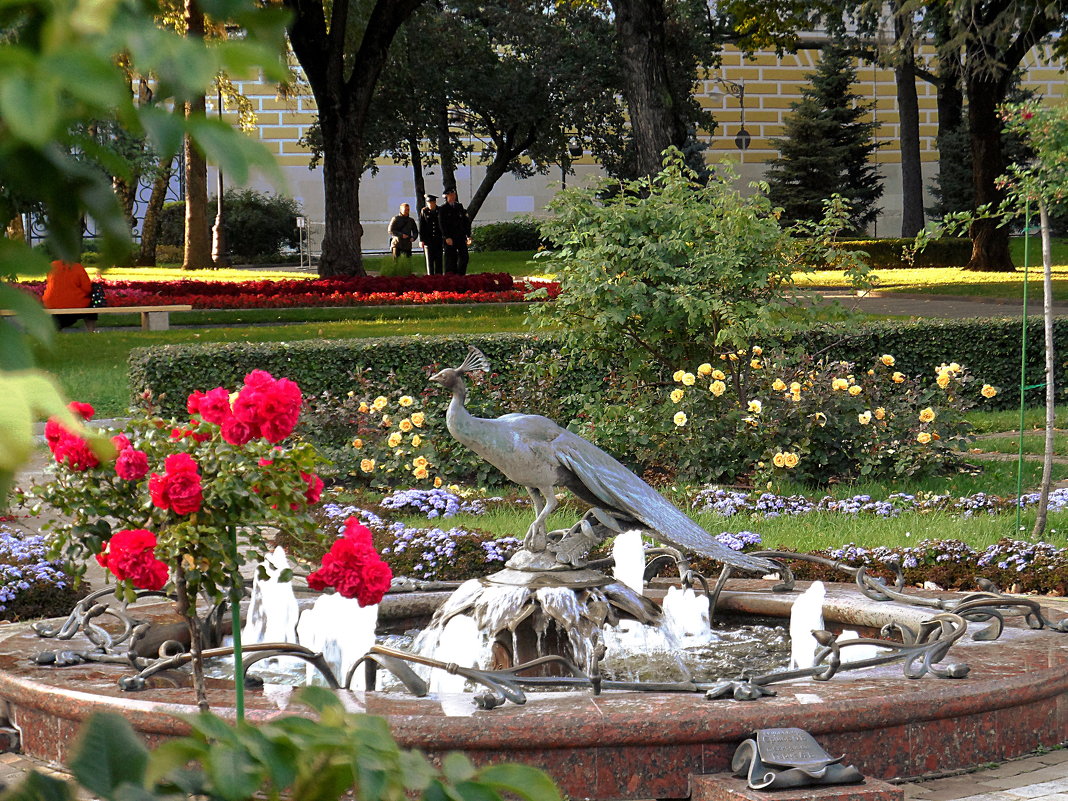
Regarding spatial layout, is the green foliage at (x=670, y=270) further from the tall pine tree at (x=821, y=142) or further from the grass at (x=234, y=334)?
the tall pine tree at (x=821, y=142)

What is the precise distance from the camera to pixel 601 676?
14.8 ft

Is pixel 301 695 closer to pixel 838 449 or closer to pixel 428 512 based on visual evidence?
pixel 428 512

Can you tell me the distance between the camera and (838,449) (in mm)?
9547

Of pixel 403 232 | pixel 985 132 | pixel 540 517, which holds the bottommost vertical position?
pixel 540 517

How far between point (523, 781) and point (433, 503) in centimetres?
727

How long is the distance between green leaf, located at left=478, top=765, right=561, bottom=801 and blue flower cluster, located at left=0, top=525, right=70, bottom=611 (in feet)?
18.6

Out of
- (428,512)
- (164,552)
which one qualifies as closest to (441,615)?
(164,552)

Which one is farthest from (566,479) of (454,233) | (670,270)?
(454,233)

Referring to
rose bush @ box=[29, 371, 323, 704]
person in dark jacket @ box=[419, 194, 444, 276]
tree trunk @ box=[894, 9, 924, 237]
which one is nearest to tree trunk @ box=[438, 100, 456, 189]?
person in dark jacket @ box=[419, 194, 444, 276]

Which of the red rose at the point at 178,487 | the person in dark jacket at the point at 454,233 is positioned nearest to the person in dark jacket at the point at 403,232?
the person in dark jacket at the point at 454,233

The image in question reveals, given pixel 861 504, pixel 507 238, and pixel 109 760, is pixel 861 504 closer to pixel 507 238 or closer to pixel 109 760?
pixel 109 760

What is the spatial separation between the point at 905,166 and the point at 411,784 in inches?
1315

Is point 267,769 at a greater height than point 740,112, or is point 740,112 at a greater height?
point 740,112

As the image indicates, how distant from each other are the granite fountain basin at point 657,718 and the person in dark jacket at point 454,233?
66.7 feet
